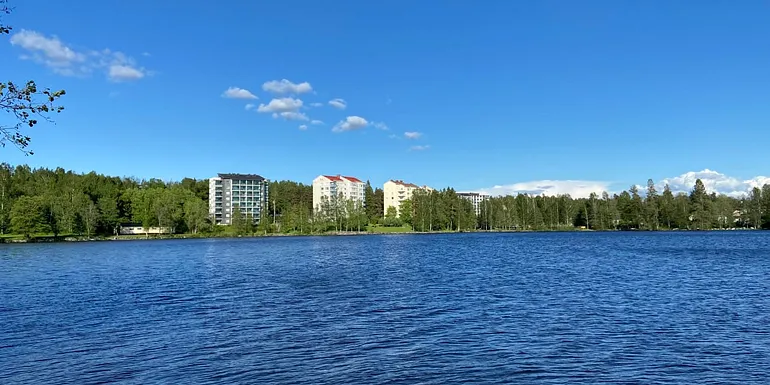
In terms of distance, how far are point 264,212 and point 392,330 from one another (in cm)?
16132

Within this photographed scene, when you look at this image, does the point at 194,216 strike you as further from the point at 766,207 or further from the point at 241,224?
the point at 766,207

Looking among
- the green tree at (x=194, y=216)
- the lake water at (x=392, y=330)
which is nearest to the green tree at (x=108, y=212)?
the green tree at (x=194, y=216)

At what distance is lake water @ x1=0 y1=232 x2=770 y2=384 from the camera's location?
15711mm

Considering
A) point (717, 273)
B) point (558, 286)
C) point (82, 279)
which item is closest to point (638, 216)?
point (717, 273)

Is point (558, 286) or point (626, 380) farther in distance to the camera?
point (558, 286)

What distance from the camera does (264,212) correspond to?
583ft

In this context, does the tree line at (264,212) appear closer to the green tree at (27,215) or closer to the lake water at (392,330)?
the green tree at (27,215)

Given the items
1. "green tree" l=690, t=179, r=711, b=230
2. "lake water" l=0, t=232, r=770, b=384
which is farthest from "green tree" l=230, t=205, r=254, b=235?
"green tree" l=690, t=179, r=711, b=230

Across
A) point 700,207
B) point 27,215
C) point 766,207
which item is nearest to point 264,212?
point 27,215

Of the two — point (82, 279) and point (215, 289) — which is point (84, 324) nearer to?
point (215, 289)

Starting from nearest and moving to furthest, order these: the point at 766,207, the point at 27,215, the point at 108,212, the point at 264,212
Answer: the point at 27,215
the point at 108,212
the point at 766,207
the point at 264,212

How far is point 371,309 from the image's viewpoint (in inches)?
1031

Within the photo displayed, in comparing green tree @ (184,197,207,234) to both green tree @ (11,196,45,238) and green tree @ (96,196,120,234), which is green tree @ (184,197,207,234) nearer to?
green tree @ (96,196,120,234)

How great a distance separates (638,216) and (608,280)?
15831 cm
